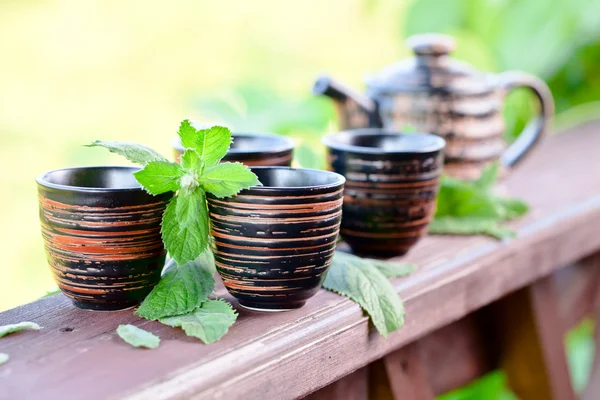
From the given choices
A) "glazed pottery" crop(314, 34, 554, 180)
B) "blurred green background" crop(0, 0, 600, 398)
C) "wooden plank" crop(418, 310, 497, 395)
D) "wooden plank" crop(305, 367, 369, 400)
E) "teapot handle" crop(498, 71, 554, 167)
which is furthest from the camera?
"blurred green background" crop(0, 0, 600, 398)

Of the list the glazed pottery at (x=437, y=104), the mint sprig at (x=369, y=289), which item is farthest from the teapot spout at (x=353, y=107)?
the mint sprig at (x=369, y=289)

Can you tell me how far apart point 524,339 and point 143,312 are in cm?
71

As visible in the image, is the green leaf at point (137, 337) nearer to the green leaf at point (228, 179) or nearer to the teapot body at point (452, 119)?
the green leaf at point (228, 179)

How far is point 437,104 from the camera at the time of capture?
3.72ft

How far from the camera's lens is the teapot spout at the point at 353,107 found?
44.1 inches

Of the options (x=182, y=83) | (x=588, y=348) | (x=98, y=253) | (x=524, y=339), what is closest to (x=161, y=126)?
(x=182, y=83)

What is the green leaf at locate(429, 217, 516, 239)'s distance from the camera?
104 cm

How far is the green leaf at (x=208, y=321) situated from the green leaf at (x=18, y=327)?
114 mm

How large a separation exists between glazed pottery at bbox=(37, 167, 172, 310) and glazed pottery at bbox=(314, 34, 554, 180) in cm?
51

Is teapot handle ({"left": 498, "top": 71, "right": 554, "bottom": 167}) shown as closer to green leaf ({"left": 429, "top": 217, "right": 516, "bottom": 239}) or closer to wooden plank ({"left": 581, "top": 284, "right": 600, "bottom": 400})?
green leaf ({"left": 429, "top": 217, "right": 516, "bottom": 239})

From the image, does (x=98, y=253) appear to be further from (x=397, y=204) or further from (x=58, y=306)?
(x=397, y=204)

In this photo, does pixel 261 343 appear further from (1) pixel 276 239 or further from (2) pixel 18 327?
(2) pixel 18 327

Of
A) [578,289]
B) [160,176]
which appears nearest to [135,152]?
[160,176]

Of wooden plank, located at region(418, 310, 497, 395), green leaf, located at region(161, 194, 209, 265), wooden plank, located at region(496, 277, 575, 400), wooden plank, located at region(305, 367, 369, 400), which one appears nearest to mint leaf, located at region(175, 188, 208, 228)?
green leaf, located at region(161, 194, 209, 265)
